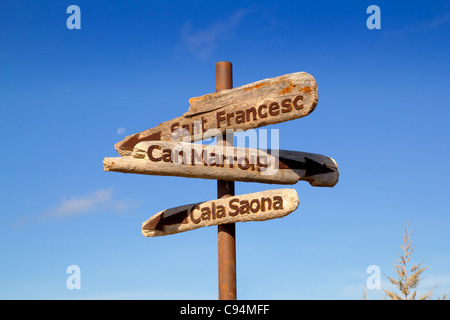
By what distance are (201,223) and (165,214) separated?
1.84 ft

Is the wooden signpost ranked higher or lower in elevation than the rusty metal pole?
higher

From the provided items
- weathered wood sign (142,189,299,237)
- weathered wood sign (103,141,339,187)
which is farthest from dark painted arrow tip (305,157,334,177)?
weathered wood sign (142,189,299,237)

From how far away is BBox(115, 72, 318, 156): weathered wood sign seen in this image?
6602 mm

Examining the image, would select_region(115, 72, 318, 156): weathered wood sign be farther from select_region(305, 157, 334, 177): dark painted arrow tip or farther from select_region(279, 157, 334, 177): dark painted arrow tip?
select_region(305, 157, 334, 177): dark painted arrow tip

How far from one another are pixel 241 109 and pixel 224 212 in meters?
1.20

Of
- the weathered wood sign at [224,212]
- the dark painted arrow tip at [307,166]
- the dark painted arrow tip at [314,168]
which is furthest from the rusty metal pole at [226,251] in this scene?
the dark painted arrow tip at [314,168]

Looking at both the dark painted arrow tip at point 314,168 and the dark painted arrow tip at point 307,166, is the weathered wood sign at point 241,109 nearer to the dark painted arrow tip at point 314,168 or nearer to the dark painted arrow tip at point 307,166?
the dark painted arrow tip at point 307,166

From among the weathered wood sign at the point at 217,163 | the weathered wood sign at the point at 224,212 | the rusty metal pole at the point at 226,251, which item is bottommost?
the rusty metal pole at the point at 226,251

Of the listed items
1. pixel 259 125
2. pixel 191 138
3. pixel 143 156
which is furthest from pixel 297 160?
pixel 143 156

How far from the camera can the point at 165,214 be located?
291 inches

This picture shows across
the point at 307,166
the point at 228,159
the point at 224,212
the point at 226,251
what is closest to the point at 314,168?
the point at 307,166

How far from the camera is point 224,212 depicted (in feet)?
22.7

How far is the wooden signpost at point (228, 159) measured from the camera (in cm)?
660
